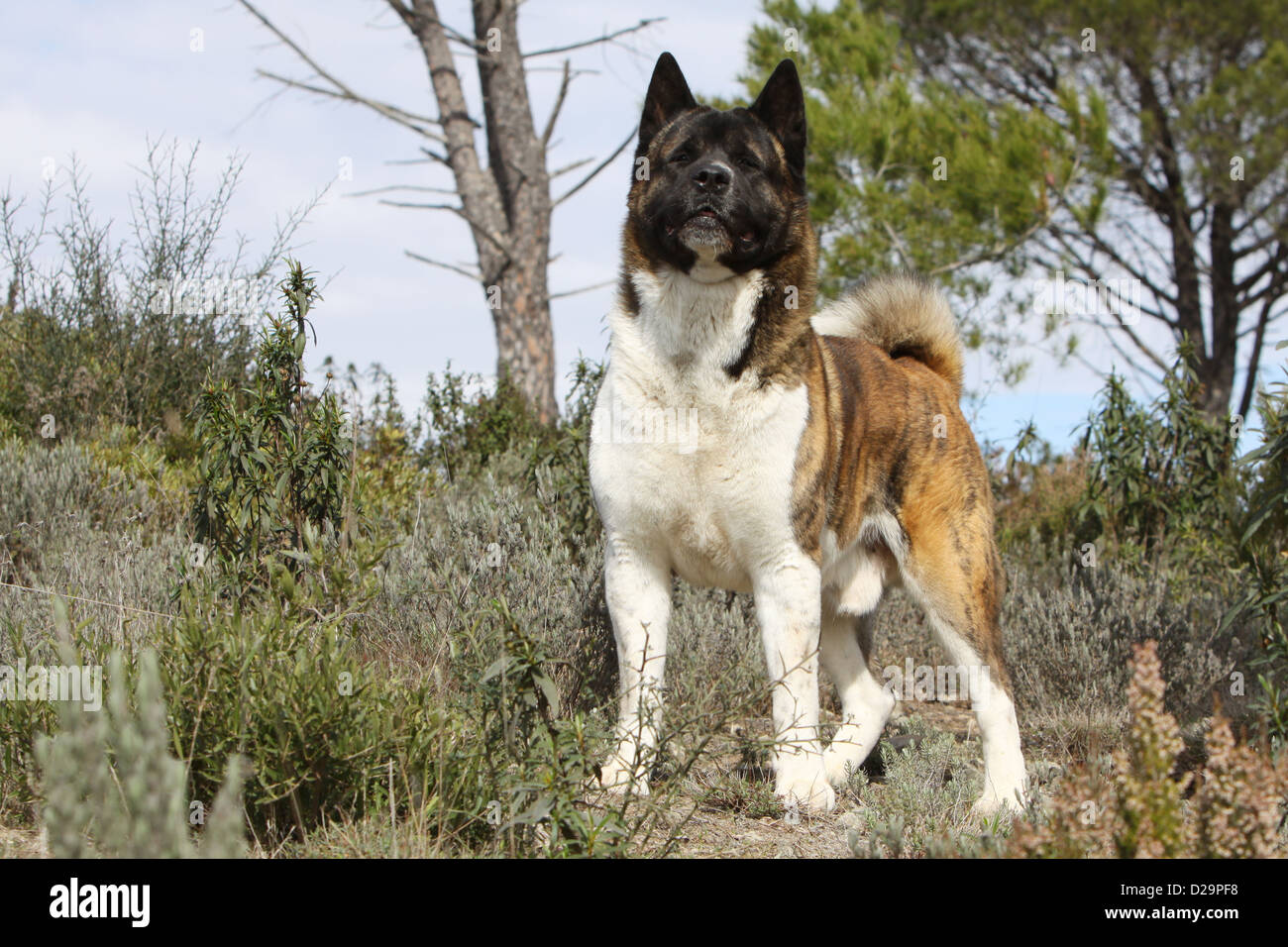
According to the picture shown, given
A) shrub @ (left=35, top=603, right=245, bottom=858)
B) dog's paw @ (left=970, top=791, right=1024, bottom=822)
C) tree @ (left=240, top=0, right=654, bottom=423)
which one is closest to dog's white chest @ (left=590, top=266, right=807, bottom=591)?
dog's paw @ (left=970, top=791, right=1024, bottom=822)

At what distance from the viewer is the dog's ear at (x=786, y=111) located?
13.2ft

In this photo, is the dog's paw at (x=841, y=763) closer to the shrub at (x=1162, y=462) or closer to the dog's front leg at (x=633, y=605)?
the dog's front leg at (x=633, y=605)

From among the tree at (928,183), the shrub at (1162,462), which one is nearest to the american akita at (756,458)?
the shrub at (1162,462)

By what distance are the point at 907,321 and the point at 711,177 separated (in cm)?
147

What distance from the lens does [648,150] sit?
4.09m

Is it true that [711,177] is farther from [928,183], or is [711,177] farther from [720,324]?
[928,183]

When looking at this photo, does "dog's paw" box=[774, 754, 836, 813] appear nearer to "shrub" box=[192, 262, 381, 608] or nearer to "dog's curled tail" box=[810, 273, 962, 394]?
"shrub" box=[192, 262, 381, 608]

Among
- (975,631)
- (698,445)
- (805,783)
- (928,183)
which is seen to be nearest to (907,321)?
(975,631)

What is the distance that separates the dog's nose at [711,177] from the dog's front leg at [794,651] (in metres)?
1.13

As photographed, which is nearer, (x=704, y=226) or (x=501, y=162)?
(x=704, y=226)

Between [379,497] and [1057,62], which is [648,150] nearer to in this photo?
[379,497]

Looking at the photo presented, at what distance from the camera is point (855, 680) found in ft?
14.9

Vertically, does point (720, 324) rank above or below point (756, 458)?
above
